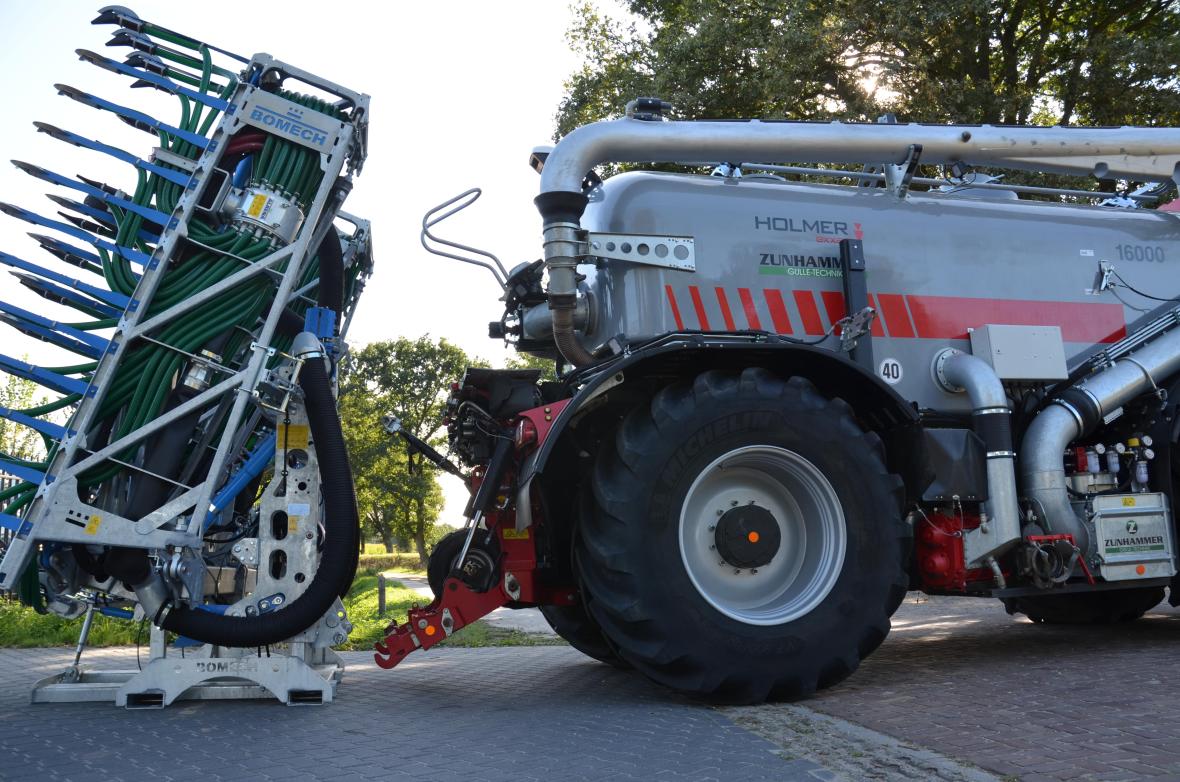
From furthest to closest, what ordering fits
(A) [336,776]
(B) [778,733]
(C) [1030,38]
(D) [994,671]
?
(C) [1030,38]
(D) [994,671]
(B) [778,733]
(A) [336,776]

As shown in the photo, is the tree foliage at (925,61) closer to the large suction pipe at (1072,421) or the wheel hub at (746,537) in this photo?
the large suction pipe at (1072,421)

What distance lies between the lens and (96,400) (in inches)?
192

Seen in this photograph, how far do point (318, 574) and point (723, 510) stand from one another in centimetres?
224

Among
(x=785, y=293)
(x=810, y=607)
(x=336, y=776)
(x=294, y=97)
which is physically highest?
(x=294, y=97)

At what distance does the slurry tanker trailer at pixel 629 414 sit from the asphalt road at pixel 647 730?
0.36m

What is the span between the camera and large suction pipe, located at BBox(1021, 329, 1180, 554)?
5.82m

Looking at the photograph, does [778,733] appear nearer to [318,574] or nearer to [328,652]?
[318,574]

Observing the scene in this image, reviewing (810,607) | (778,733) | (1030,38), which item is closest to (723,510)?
(810,607)

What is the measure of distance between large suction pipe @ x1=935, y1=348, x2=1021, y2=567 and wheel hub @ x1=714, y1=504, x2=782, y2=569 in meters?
1.38

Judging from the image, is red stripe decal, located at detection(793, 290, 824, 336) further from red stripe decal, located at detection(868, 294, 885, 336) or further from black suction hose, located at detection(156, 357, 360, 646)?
black suction hose, located at detection(156, 357, 360, 646)

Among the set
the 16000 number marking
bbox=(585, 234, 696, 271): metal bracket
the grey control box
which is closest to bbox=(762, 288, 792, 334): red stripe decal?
bbox=(585, 234, 696, 271): metal bracket

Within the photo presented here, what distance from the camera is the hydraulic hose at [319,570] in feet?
16.3

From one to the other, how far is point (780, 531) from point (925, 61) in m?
10.8

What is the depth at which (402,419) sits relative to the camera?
4044 centimetres
